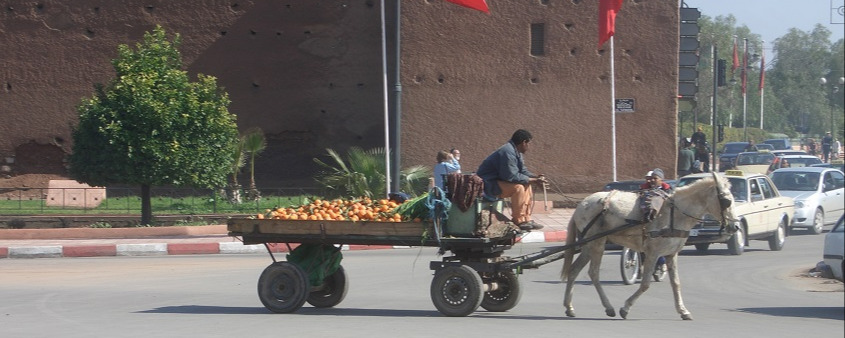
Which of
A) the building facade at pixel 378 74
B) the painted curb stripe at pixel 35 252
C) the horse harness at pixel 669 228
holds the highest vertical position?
the building facade at pixel 378 74

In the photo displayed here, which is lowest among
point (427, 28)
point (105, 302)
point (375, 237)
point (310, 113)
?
point (105, 302)

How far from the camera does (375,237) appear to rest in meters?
11.8

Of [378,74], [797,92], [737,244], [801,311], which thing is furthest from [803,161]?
[801,311]

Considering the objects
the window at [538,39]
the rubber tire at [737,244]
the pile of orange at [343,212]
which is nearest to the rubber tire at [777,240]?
the rubber tire at [737,244]

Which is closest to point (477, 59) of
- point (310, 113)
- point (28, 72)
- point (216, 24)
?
point (310, 113)

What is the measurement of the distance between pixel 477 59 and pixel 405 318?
18.7 metres

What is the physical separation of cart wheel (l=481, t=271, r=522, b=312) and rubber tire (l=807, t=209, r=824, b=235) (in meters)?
15.0

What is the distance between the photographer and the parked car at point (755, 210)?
65.2 feet

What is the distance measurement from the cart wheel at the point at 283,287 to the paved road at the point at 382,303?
5.4 inches

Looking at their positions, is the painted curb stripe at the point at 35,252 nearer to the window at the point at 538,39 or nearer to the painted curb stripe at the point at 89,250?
the painted curb stripe at the point at 89,250

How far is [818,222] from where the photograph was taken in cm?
2541

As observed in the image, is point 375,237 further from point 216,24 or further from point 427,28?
point 216,24

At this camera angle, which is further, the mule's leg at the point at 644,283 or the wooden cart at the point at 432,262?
the wooden cart at the point at 432,262

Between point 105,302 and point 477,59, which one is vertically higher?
point 477,59
